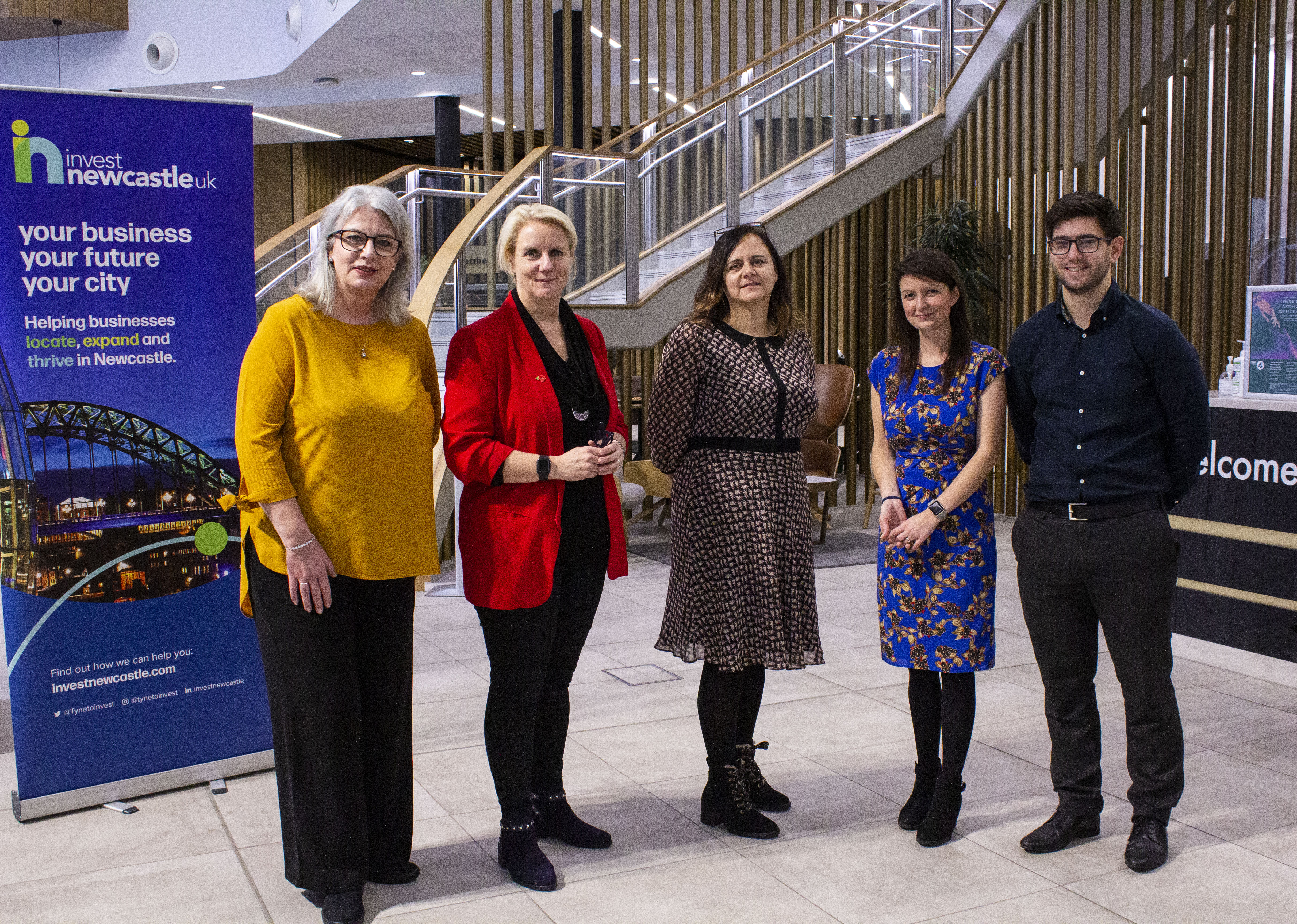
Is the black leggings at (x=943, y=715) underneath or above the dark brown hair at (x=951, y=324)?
underneath

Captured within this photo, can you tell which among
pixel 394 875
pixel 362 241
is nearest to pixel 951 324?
pixel 362 241

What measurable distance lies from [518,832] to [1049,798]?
1.52m

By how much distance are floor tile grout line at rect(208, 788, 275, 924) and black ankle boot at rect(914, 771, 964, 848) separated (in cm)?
155

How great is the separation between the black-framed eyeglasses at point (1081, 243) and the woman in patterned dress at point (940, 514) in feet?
0.79

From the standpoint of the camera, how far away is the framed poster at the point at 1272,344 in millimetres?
4410

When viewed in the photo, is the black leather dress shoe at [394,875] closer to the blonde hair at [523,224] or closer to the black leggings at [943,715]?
the black leggings at [943,715]

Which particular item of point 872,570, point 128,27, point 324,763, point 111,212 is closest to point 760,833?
point 324,763

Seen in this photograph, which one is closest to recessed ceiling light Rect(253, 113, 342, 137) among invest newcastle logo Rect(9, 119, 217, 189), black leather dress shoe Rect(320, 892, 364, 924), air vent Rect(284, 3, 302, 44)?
air vent Rect(284, 3, 302, 44)

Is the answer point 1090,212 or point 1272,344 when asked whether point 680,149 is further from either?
point 1090,212

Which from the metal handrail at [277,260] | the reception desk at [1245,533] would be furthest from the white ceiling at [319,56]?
the reception desk at [1245,533]

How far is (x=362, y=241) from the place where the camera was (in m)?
2.43

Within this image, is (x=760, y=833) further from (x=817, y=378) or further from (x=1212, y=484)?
(x=817, y=378)

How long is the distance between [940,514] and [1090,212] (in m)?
0.78

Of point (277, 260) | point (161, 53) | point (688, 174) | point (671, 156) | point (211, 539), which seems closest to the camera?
point (211, 539)
